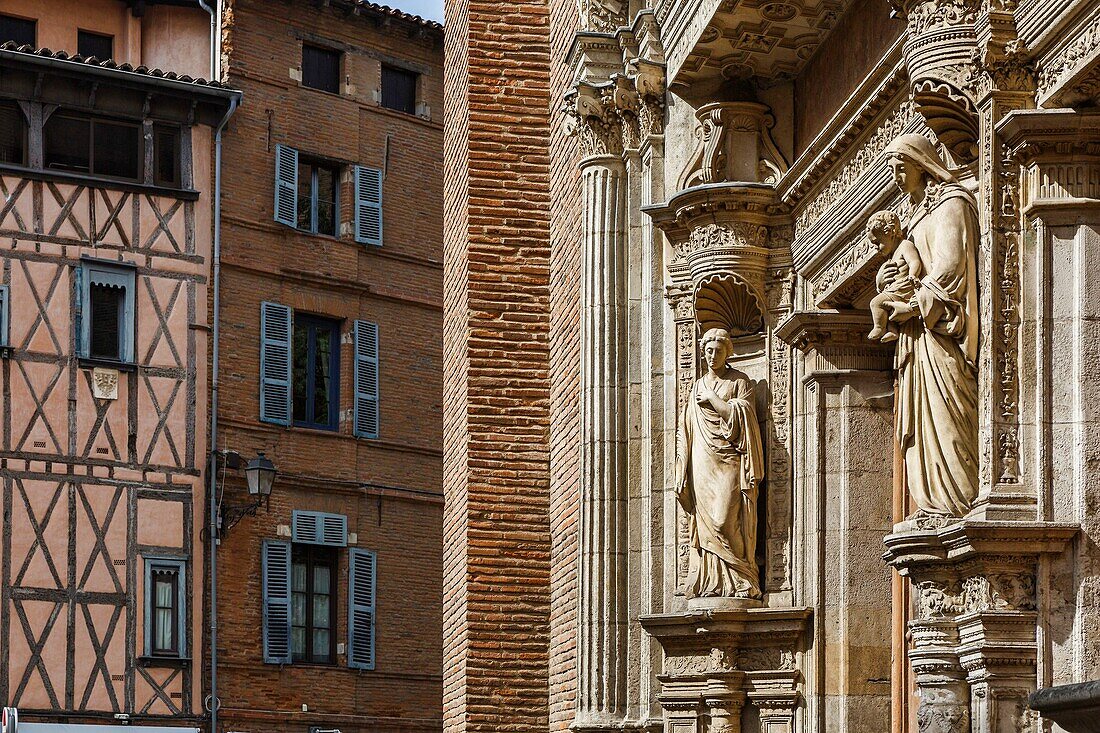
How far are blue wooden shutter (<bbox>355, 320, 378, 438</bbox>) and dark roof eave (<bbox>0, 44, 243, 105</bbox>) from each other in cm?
388

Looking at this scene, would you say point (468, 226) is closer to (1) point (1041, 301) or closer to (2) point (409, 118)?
(1) point (1041, 301)

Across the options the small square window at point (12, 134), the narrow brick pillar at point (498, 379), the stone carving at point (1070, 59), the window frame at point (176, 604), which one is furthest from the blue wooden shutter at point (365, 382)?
the stone carving at point (1070, 59)

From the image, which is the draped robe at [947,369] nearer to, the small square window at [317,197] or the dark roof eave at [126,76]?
the dark roof eave at [126,76]

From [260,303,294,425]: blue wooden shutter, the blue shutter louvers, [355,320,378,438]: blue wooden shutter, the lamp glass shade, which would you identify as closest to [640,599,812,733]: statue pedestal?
the lamp glass shade

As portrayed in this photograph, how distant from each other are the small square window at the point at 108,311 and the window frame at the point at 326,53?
14.7 feet

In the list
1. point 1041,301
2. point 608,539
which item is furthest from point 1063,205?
point 608,539

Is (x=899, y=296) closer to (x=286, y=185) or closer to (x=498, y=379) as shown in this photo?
(x=498, y=379)

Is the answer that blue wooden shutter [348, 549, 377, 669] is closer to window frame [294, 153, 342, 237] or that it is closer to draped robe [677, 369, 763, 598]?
window frame [294, 153, 342, 237]

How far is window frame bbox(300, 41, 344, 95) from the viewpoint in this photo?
98.2 feet

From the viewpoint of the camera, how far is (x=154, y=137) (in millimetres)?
28016

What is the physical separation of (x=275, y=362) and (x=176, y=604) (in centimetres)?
387

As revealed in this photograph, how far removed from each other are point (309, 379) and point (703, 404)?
724 inches

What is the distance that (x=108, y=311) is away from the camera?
27.1 m

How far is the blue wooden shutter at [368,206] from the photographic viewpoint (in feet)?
97.7
